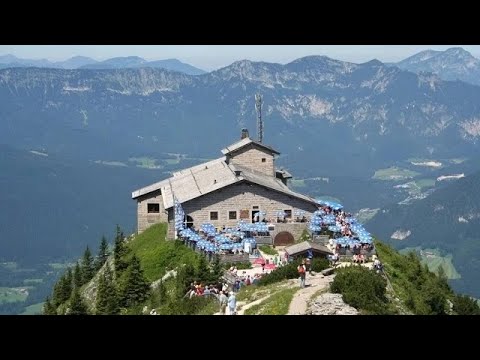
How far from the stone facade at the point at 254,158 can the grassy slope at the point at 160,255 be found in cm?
927

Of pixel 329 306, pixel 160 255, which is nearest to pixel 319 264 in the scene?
pixel 329 306

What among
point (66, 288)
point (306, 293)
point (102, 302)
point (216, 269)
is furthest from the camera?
point (66, 288)

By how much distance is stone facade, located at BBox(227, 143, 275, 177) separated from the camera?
2384 inches

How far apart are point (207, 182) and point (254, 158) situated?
7857mm

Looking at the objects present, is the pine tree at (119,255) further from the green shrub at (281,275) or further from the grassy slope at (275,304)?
the grassy slope at (275,304)

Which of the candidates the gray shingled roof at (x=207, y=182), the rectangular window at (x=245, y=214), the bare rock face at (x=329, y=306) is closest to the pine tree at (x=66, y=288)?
the gray shingled roof at (x=207, y=182)

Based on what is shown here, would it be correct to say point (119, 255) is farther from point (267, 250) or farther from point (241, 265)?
point (241, 265)

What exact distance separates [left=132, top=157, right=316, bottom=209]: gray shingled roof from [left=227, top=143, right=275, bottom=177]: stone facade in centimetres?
98

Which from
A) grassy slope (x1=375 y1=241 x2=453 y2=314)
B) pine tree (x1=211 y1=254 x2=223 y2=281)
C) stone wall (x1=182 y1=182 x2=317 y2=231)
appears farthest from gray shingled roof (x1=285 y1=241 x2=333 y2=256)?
stone wall (x1=182 y1=182 x2=317 y2=231)

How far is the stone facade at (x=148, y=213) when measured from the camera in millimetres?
59344

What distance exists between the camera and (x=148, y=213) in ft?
196
